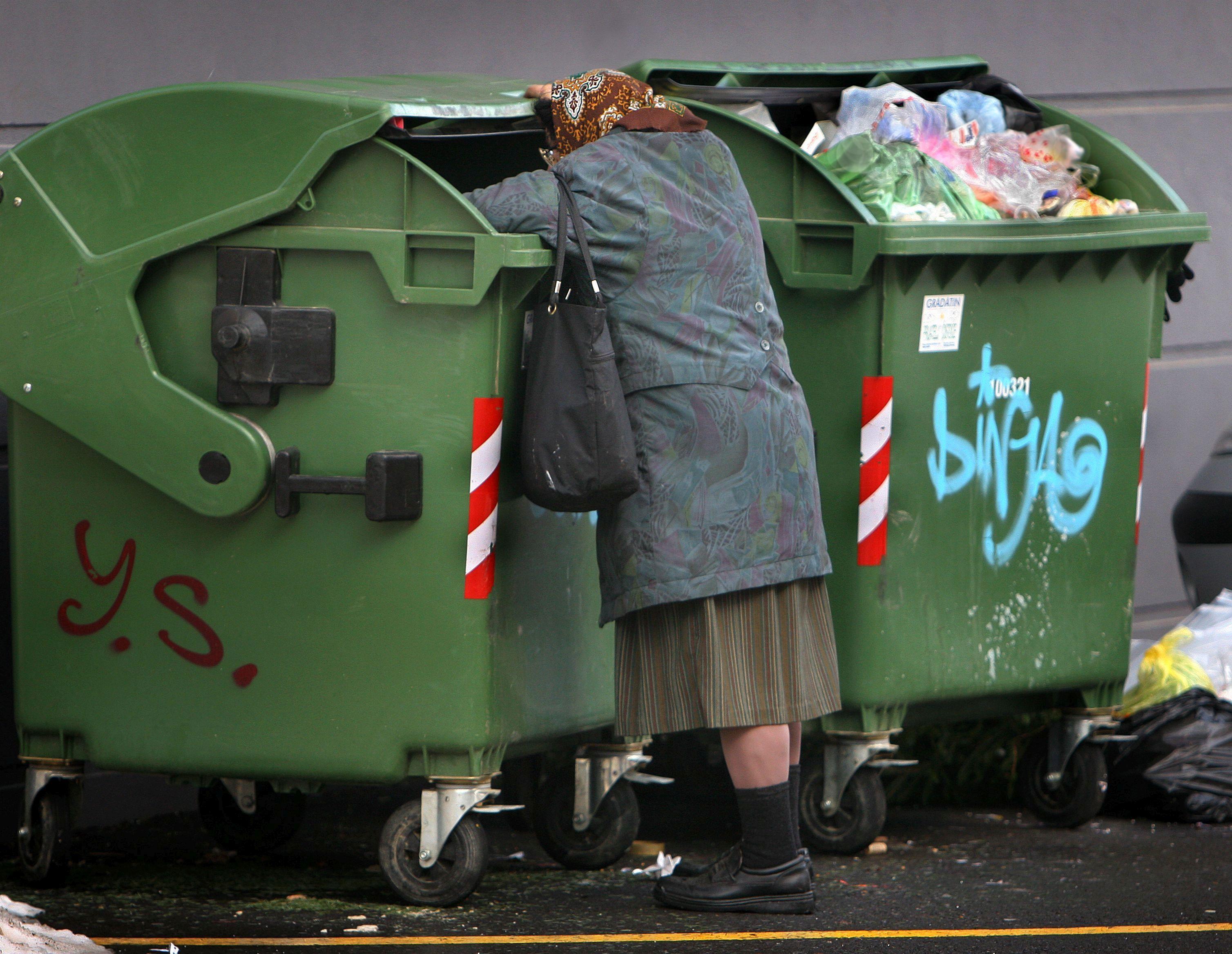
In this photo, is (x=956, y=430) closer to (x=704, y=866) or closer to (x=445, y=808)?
(x=704, y=866)

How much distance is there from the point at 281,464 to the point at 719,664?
96 centimetres

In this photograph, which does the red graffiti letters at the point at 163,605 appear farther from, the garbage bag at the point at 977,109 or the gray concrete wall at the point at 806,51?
the garbage bag at the point at 977,109

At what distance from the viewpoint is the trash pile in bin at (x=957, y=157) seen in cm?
467

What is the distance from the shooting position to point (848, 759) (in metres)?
4.70

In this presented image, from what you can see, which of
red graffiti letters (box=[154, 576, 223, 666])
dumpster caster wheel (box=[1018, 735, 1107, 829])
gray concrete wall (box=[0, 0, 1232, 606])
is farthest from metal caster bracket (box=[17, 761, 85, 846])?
dumpster caster wheel (box=[1018, 735, 1107, 829])

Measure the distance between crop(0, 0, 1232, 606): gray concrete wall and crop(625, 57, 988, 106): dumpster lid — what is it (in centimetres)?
86

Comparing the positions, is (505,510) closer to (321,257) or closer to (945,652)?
(321,257)

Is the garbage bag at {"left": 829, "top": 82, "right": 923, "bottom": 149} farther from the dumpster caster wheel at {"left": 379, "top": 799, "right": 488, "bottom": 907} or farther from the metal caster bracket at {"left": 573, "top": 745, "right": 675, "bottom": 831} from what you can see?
the dumpster caster wheel at {"left": 379, "top": 799, "right": 488, "bottom": 907}

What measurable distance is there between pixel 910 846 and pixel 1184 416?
108 inches

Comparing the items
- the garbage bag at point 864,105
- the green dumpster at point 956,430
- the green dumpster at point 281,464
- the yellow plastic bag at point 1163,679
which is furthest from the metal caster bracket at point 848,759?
the garbage bag at point 864,105

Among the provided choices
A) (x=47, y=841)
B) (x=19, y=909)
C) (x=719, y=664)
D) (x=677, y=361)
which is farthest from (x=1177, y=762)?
(x=19, y=909)

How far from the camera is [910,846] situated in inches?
196

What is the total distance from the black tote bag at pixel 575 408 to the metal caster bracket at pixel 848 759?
1.18 meters

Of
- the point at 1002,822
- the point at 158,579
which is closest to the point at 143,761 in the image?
the point at 158,579
